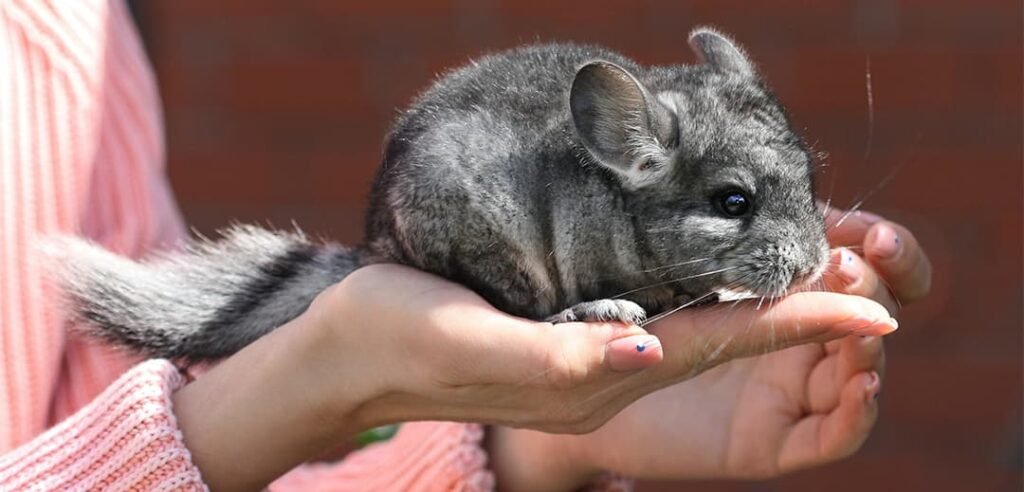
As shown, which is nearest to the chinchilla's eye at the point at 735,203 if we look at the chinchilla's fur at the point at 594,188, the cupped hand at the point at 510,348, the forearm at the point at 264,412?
the chinchilla's fur at the point at 594,188

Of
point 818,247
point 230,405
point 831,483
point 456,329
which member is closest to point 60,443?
point 230,405

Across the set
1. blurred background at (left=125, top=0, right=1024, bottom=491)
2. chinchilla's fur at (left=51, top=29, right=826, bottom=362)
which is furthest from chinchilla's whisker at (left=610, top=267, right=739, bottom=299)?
blurred background at (left=125, top=0, right=1024, bottom=491)

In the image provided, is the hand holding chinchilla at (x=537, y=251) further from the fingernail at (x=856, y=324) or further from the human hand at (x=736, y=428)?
the human hand at (x=736, y=428)

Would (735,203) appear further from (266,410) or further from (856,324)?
(266,410)

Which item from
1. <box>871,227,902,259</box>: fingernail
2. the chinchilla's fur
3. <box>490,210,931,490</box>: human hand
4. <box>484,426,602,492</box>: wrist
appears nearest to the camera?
the chinchilla's fur

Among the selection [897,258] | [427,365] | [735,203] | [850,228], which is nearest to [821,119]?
[850,228]

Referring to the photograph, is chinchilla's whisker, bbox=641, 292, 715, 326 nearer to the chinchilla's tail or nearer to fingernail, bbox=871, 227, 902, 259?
fingernail, bbox=871, 227, 902, 259
